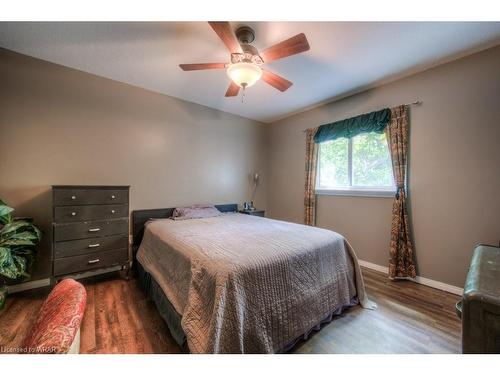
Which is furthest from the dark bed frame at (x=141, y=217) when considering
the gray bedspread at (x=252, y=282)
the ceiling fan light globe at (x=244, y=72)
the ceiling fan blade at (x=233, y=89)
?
the ceiling fan light globe at (x=244, y=72)

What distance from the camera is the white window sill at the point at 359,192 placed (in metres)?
2.68

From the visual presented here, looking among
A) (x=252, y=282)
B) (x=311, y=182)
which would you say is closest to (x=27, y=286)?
(x=252, y=282)

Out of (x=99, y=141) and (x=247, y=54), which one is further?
(x=99, y=141)

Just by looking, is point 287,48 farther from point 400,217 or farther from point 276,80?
point 400,217

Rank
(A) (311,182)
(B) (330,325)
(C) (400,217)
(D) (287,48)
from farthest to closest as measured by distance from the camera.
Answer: (A) (311,182) → (C) (400,217) → (B) (330,325) → (D) (287,48)

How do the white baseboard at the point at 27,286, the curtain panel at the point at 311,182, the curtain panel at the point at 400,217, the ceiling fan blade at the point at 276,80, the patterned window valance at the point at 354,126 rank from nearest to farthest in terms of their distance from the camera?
the ceiling fan blade at the point at 276,80 → the white baseboard at the point at 27,286 → the curtain panel at the point at 400,217 → the patterned window valance at the point at 354,126 → the curtain panel at the point at 311,182

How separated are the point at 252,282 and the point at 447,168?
2506 millimetres

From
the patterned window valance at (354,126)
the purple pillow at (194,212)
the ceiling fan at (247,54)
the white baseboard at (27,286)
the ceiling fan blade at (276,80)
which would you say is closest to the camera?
the ceiling fan at (247,54)

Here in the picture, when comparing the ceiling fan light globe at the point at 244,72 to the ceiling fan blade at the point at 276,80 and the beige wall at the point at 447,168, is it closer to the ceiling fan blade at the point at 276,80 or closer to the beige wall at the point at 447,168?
the ceiling fan blade at the point at 276,80

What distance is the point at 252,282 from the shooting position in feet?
4.26

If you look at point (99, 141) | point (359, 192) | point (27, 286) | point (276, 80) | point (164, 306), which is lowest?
point (27, 286)

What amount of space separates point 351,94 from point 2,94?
4.24m

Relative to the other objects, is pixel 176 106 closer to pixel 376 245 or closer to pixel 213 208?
pixel 213 208

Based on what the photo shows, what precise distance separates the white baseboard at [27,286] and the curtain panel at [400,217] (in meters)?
4.10
